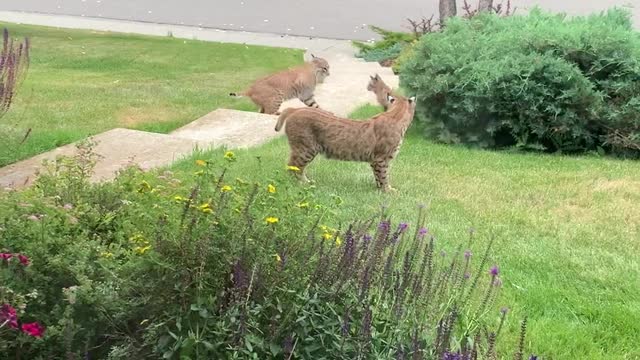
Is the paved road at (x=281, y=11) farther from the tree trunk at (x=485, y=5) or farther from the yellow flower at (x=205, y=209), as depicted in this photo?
the yellow flower at (x=205, y=209)

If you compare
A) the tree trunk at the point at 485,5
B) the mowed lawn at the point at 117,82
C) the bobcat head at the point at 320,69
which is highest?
the tree trunk at the point at 485,5

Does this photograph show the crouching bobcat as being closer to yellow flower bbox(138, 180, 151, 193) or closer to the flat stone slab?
the flat stone slab

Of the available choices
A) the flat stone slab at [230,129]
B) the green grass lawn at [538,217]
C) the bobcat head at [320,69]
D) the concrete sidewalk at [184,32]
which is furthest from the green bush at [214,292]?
the concrete sidewalk at [184,32]

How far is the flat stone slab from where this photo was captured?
32.6 ft

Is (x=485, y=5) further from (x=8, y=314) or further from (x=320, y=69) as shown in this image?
(x=8, y=314)

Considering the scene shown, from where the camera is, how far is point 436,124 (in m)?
11.0

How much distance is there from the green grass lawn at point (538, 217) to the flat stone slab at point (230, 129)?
48 centimetres

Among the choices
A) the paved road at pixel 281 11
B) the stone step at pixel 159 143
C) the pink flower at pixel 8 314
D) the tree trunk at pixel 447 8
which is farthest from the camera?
the paved road at pixel 281 11

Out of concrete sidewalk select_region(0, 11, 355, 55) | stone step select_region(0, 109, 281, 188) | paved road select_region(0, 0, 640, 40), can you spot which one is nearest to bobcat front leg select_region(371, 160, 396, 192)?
stone step select_region(0, 109, 281, 188)

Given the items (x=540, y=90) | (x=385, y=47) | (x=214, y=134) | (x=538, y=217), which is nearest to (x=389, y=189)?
(x=538, y=217)

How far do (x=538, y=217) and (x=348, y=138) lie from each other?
186cm

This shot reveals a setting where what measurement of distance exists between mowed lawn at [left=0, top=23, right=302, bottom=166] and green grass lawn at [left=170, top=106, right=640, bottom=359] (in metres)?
2.12

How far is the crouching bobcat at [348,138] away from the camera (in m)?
7.99

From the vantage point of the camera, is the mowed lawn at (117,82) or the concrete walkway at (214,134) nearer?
the concrete walkway at (214,134)
